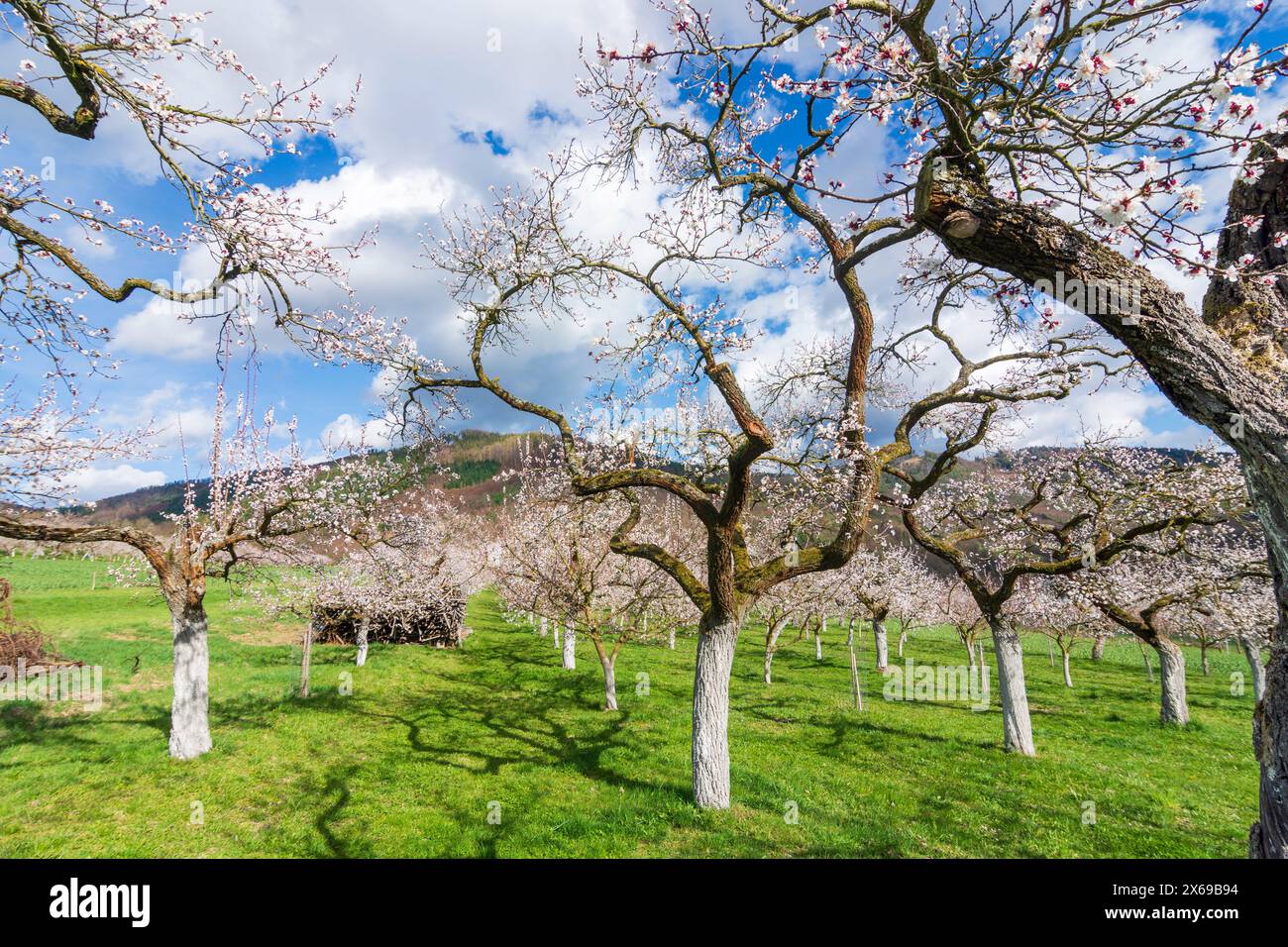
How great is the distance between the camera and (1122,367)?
30.3 feet

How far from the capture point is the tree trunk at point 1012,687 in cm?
1262

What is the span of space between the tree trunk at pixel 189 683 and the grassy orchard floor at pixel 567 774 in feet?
1.42

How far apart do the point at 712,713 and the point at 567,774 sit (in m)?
4.17

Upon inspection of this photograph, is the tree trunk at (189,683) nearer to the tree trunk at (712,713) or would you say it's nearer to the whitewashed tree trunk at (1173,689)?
the tree trunk at (712,713)

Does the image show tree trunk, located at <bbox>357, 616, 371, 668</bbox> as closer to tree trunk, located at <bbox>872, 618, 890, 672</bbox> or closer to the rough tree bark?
tree trunk, located at <bbox>872, 618, 890, 672</bbox>

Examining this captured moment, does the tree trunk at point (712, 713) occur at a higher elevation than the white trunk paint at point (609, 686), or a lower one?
higher

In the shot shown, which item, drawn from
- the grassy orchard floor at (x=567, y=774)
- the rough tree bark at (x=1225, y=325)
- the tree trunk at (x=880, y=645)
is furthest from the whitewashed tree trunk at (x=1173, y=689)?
the rough tree bark at (x=1225, y=325)

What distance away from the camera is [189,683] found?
1138 centimetres

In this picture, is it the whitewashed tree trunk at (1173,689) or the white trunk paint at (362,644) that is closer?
the whitewashed tree trunk at (1173,689)

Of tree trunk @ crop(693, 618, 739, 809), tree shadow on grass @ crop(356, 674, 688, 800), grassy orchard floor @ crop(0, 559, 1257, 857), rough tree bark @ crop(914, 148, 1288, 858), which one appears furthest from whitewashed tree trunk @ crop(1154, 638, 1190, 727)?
rough tree bark @ crop(914, 148, 1288, 858)

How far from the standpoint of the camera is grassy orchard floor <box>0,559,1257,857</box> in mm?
8352

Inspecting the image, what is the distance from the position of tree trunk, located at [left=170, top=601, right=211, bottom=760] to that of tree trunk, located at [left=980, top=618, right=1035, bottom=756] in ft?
57.3
